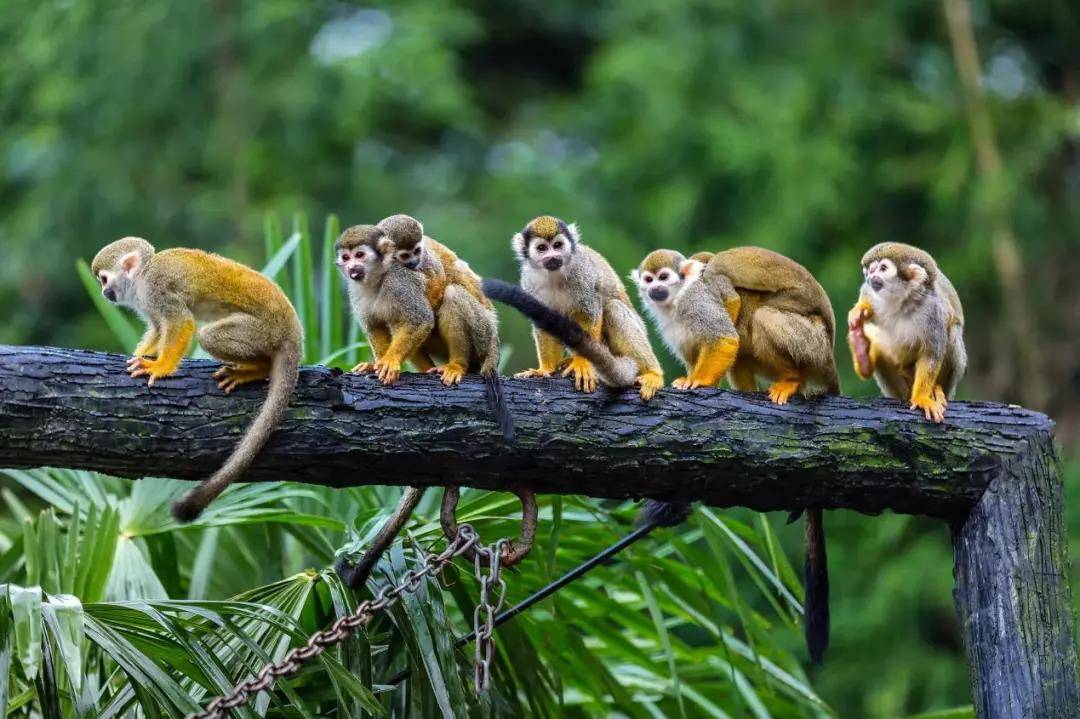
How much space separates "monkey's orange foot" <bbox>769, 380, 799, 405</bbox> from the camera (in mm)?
3961

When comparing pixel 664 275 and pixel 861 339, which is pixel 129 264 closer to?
pixel 664 275

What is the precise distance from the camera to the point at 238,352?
3.51 metres

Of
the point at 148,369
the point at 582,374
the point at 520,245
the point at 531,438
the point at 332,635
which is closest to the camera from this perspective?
the point at 332,635

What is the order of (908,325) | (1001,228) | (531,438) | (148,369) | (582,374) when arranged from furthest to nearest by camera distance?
(1001,228) < (908,325) < (582,374) < (531,438) < (148,369)


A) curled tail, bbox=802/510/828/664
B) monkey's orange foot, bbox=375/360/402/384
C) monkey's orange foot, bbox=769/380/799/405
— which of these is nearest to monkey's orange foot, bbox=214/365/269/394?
monkey's orange foot, bbox=375/360/402/384

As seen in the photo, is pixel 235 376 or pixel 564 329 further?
pixel 564 329

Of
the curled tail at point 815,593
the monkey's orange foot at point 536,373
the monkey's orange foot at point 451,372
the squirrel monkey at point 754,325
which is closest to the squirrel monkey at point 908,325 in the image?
the squirrel monkey at point 754,325

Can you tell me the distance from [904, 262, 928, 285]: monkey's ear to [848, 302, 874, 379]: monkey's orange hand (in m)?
0.20

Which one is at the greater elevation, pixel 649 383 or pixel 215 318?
pixel 215 318

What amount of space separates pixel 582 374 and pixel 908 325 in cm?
109

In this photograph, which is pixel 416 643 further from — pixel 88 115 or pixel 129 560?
pixel 88 115

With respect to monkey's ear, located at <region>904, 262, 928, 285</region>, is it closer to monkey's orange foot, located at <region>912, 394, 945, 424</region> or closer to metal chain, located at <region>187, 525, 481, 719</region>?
monkey's orange foot, located at <region>912, 394, 945, 424</region>

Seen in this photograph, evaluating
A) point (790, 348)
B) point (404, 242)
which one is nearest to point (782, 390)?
point (790, 348)

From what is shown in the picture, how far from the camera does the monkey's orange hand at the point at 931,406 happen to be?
392cm
